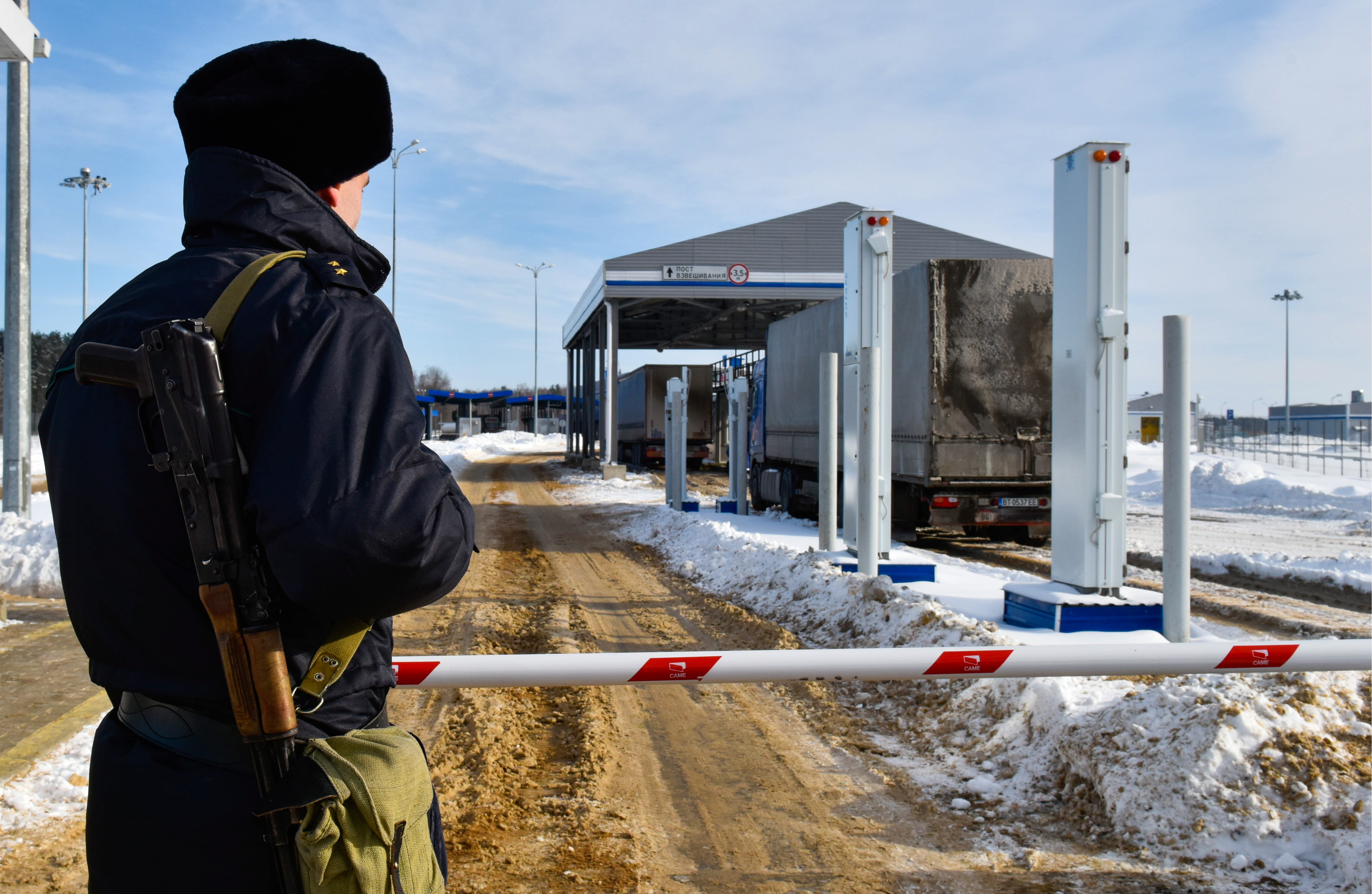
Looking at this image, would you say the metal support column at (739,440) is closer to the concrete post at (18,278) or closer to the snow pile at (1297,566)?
the snow pile at (1297,566)

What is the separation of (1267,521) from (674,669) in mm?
17755

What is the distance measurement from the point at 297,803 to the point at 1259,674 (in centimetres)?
442

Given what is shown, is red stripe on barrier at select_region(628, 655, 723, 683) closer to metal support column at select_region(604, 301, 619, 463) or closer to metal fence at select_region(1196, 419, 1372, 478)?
metal support column at select_region(604, 301, 619, 463)

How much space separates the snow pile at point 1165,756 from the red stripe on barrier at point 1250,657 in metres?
0.91

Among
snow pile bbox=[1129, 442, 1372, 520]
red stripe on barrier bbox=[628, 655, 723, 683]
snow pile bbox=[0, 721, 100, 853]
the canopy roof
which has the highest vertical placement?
the canopy roof

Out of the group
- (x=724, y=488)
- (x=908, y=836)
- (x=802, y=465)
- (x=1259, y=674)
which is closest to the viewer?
(x=908, y=836)

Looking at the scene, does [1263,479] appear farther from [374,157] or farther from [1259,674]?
[374,157]

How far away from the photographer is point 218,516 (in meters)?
1.41

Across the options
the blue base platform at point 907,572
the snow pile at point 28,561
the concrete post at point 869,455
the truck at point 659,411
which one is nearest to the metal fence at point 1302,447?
the truck at point 659,411

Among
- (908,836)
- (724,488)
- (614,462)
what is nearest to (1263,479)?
(724,488)

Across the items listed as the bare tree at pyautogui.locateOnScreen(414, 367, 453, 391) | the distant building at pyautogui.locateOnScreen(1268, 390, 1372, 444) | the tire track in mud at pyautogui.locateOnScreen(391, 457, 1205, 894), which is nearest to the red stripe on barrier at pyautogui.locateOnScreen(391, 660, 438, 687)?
the tire track in mud at pyautogui.locateOnScreen(391, 457, 1205, 894)

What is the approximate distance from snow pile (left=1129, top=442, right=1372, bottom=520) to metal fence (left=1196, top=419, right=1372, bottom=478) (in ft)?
30.5

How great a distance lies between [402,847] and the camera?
154 centimetres

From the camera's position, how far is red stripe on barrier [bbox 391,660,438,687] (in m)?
3.01
